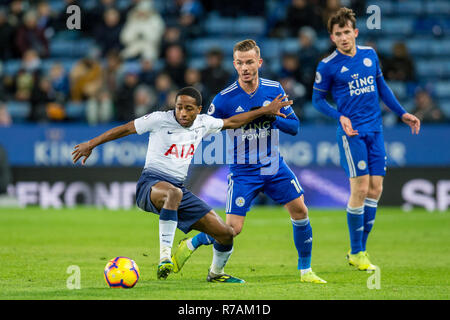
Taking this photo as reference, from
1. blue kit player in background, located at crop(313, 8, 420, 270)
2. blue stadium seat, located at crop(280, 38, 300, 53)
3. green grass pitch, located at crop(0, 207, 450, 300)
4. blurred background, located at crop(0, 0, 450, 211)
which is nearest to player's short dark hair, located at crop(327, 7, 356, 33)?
blue kit player in background, located at crop(313, 8, 420, 270)

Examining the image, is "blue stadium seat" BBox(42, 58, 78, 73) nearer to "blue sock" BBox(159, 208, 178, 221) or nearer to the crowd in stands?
the crowd in stands

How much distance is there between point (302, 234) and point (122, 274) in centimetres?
188

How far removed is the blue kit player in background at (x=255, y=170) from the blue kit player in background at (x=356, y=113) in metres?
1.23

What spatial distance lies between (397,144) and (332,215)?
88.4 inches

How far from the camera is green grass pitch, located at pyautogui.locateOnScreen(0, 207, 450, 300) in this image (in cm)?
704

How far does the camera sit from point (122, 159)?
17047mm

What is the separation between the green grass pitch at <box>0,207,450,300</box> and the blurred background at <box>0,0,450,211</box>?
0.83m

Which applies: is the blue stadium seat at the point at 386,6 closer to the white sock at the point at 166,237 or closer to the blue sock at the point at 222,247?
the blue sock at the point at 222,247

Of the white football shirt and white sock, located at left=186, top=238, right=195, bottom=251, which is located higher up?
the white football shirt

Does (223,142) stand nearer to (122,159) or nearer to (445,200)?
(122,159)

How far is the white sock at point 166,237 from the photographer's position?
24.2 ft

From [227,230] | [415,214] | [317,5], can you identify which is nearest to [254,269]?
[227,230]

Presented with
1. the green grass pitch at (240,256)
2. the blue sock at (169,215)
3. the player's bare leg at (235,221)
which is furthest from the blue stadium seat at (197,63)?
the blue sock at (169,215)

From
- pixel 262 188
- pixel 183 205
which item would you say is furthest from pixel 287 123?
pixel 183 205
